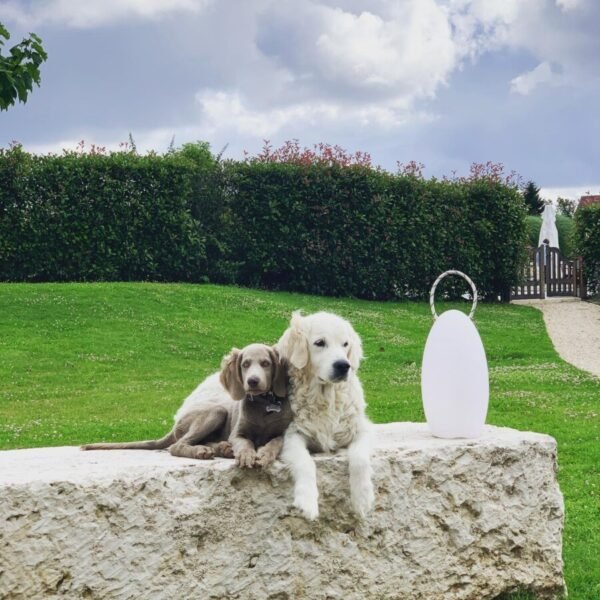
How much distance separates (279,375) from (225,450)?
1.88ft

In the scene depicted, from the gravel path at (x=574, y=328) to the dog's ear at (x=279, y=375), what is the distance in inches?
453

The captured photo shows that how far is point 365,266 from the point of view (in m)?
23.3

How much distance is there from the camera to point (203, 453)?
5055 millimetres

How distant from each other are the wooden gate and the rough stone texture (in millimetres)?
22659

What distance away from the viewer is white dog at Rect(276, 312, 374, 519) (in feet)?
15.7

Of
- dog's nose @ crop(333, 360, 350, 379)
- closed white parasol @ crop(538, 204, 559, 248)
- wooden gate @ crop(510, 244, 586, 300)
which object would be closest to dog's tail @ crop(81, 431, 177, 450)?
dog's nose @ crop(333, 360, 350, 379)

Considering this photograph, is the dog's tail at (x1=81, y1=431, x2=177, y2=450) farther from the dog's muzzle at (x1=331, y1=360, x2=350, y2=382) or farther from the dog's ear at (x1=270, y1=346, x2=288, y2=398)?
the dog's muzzle at (x1=331, y1=360, x2=350, y2=382)

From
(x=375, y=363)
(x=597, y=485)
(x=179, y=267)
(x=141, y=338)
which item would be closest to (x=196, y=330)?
(x=141, y=338)

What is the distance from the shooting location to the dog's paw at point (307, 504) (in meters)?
4.72

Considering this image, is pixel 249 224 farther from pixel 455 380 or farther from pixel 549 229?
pixel 455 380

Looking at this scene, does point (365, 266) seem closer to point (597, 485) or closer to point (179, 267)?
point (179, 267)

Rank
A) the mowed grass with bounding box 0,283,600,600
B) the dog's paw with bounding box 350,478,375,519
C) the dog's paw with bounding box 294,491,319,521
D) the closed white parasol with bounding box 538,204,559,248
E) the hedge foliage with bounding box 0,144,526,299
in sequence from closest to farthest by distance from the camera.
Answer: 1. the dog's paw with bounding box 294,491,319,521
2. the dog's paw with bounding box 350,478,375,519
3. the mowed grass with bounding box 0,283,600,600
4. the hedge foliage with bounding box 0,144,526,299
5. the closed white parasol with bounding box 538,204,559,248

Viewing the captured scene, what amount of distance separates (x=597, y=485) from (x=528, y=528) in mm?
2965

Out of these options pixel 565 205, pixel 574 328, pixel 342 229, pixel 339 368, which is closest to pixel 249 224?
pixel 342 229
